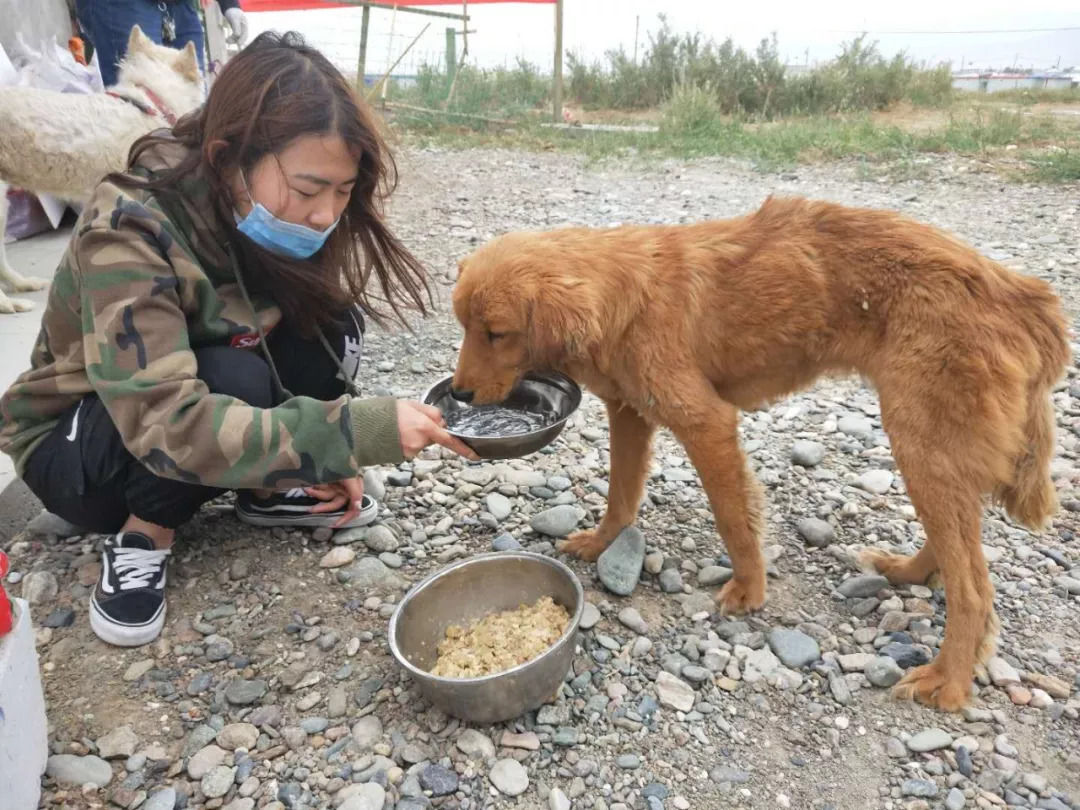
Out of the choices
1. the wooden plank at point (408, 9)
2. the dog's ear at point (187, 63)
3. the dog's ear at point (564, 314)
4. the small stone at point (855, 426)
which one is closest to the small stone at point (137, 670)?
the dog's ear at point (564, 314)

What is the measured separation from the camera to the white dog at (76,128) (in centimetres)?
532

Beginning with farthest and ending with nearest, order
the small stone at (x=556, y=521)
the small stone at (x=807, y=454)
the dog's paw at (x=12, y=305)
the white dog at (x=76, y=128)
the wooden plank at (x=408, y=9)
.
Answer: the wooden plank at (x=408, y=9), the white dog at (x=76, y=128), the dog's paw at (x=12, y=305), the small stone at (x=807, y=454), the small stone at (x=556, y=521)

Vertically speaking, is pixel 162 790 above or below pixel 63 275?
below

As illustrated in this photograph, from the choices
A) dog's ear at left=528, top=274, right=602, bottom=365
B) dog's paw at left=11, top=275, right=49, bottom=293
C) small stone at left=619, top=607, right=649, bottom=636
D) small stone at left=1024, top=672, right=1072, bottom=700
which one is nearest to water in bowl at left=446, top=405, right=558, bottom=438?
dog's ear at left=528, top=274, right=602, bottom=365

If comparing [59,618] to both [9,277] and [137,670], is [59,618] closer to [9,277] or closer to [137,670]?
[137,670]

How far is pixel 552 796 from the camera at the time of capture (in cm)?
219

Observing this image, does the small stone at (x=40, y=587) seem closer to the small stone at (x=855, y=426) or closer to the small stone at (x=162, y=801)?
the small stone at (x=162, y=801)

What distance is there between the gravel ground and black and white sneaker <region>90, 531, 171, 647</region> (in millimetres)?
65

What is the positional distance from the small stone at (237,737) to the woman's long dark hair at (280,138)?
1359 millimetres

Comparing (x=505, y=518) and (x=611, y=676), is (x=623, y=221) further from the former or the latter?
(x=611, y=676)

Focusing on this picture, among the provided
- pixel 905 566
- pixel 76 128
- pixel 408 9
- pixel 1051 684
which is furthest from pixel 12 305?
pixel 408 9

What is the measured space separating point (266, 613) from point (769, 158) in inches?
332

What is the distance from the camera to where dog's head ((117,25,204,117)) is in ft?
20.0

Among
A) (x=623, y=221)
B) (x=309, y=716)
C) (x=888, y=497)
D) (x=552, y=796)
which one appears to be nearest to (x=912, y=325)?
(x=888, y=497)
